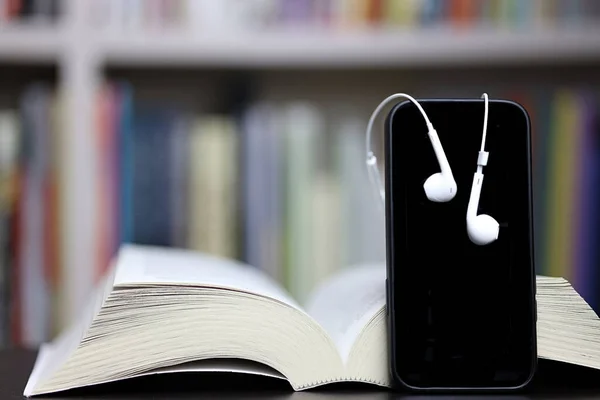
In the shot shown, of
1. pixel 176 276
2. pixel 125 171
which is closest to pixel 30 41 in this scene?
pixel 125 171

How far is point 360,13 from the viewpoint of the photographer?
116 centimetres

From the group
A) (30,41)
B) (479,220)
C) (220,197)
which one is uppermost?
(30,41)

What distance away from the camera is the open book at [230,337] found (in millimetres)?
461

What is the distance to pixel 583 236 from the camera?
1113mm

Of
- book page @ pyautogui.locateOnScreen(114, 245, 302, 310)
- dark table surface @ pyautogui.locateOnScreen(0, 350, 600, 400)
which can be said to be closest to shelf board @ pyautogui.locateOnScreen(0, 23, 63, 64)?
book page @ pyautogui.locateOnScreen(114, 245, 302, 310)

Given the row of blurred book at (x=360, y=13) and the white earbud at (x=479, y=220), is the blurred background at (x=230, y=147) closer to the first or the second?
the row of blurred book at (x=360, y=13)

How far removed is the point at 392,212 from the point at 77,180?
726 millimetres

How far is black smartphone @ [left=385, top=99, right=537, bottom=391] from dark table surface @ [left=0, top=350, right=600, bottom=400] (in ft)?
0.06

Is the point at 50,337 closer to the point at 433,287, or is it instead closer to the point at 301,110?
the point at 301,110

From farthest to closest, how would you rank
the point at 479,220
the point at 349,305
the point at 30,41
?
1. the point at 30,41
2. the point at 349,305
3. the point at 479,220

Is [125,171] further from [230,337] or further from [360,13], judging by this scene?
[230,337]

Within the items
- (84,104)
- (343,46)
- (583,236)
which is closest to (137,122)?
(84,104)

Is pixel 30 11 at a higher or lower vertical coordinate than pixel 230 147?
higher

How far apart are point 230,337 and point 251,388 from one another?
0.04 meters
